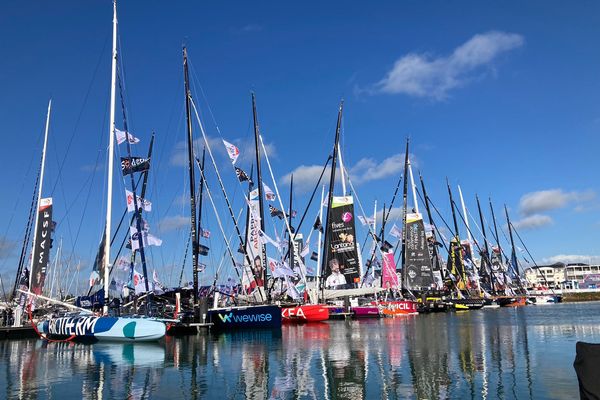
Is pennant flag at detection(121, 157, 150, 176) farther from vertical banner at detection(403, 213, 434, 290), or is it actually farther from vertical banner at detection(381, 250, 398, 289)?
vertical banner at detection(403, 213, 434, 290)

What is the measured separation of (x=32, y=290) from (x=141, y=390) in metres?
28.0

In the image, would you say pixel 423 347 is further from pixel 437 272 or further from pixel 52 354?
pixel 437 272

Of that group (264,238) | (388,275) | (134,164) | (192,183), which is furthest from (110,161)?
(388,275)

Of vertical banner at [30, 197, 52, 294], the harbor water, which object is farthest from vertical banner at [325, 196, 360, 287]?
vertical banner at [30, 197, 52, 294]

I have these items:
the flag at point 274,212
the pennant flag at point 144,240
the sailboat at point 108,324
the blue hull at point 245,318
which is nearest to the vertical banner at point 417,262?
the flag at point 274,212

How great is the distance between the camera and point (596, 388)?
655cm

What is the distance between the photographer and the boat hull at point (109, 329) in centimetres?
3272

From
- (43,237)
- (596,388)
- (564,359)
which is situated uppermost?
(43,237)

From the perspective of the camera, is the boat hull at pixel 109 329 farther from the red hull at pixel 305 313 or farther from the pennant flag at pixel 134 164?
the red hull at pixel 305 313

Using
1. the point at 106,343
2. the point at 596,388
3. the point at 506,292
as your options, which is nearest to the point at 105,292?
the point at 106,343

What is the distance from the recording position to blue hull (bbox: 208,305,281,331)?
4297cm

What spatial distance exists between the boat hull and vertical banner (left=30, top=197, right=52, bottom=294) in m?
5.80

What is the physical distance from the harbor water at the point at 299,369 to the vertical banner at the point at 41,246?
6.95 m

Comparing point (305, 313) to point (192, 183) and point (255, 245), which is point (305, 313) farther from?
point (192, 183)
